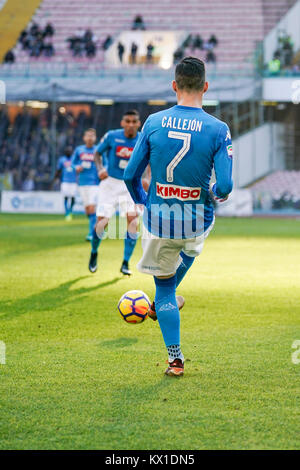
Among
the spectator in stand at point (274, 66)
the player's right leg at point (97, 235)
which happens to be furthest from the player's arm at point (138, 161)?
the spectator in stand at point (274, 66)

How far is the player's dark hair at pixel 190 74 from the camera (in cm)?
491

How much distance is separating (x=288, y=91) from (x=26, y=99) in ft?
35.8

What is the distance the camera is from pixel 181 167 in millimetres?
4973

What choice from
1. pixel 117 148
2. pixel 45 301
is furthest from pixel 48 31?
pixel 45 301

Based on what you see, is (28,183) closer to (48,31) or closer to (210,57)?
(210,57)

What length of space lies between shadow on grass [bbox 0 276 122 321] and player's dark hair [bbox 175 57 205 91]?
3.41 metres

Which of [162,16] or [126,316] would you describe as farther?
[162,16]

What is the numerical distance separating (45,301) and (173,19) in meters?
33.0

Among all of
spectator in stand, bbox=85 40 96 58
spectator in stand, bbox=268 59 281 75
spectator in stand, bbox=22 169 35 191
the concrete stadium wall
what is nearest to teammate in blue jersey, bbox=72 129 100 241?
the concrete stadium wall

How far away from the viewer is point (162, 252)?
517 cm

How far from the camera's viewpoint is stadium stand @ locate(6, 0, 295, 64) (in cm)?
3691

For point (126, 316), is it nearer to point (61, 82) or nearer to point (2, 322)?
point (2, 322)
